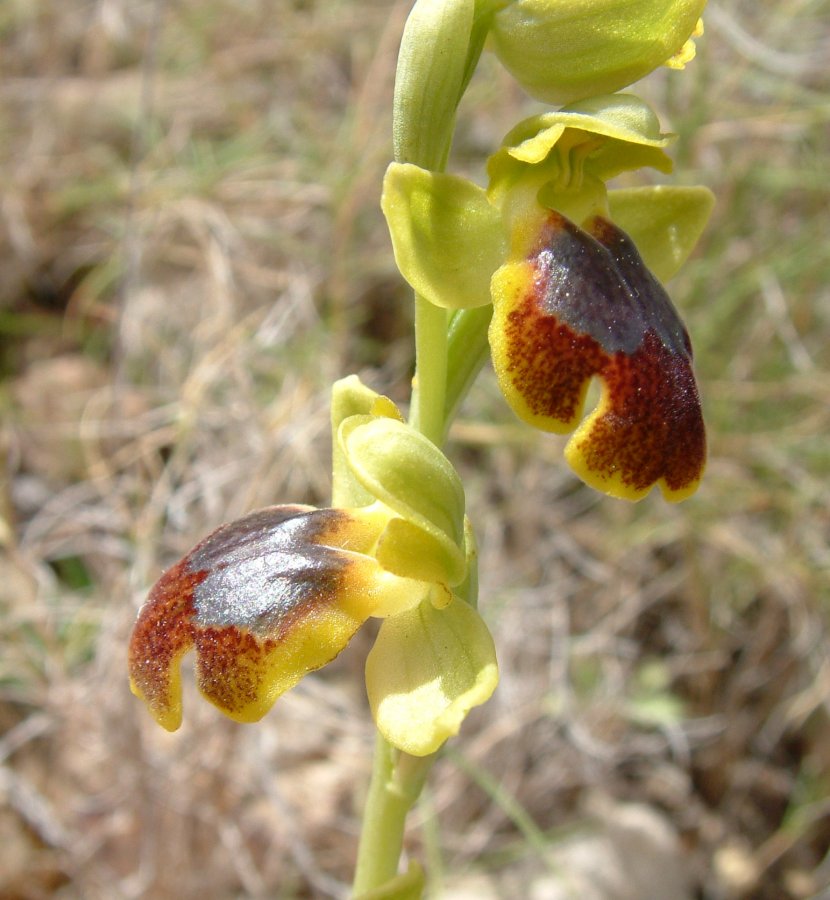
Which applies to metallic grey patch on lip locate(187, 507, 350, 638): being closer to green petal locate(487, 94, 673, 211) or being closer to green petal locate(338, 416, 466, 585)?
green petal locate(338, 416, 466, 585)

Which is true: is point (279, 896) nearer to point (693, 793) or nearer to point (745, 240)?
point (693, 793)

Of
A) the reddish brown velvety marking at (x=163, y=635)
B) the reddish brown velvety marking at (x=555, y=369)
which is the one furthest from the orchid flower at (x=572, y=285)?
the reddish brown velvety marking at (x=163, y=635)

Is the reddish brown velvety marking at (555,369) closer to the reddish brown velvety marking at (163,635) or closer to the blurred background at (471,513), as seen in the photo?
the reddish brown velvety marking at (163,635)

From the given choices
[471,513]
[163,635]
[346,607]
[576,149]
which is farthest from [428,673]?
[471,513]

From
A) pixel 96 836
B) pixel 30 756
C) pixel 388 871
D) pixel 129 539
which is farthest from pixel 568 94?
pixel 30 756

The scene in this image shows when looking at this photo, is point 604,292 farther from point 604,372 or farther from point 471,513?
point 471,513
